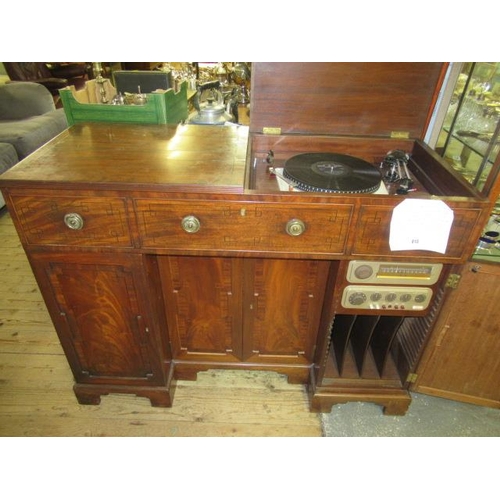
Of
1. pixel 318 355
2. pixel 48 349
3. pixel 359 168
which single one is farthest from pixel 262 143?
pixel 48 349

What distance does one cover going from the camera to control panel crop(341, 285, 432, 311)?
1120 millimetres

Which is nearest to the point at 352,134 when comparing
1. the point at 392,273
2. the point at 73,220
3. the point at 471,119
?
the point at 471,119

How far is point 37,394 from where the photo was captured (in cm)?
146

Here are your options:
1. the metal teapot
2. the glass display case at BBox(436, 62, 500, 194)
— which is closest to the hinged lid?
the glass display case at BBox(436, 62, 500, 194)

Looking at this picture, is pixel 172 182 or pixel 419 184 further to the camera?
pixel 419 184

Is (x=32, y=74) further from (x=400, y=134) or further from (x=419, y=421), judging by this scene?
(x=419, y=421)

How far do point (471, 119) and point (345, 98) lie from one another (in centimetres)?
48

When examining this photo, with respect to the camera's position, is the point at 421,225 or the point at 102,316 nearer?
the point at 421,225

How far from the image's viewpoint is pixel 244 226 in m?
0.98

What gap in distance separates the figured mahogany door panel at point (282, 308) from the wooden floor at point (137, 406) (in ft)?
0.56

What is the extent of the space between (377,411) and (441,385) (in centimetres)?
27

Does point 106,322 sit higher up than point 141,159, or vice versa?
point 141,159

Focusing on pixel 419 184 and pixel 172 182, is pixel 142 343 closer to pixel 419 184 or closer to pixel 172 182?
pixel 172 182

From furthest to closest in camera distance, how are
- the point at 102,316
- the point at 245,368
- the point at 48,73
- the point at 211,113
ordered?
the point at 48,73 → the point at 211,113 → the point at 245,368 → the point at 102,316
